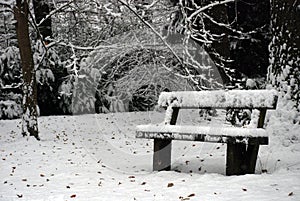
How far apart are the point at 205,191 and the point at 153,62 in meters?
7.28

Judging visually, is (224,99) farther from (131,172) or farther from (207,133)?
(131,172)

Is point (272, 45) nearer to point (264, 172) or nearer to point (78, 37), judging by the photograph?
point (264, 172)

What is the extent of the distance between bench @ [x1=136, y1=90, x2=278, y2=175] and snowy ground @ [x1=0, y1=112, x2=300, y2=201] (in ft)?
0.73

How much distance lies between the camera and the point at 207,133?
4.01m

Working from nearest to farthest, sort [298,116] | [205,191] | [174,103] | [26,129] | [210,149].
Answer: [205,191] → [298,116] → [174,103] → [210,149] → [26,129]

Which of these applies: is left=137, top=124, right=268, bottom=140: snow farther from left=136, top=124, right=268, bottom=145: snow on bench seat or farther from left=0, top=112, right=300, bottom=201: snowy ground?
left=0, top=112, right=300, bottom=201: snowy ground

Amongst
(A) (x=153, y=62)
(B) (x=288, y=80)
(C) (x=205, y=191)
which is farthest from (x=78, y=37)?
(C) (x=205, y=191)

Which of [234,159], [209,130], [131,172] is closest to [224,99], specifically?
[209,130]

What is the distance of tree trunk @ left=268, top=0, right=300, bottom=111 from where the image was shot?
4.60 metres

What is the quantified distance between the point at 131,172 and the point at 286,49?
8.69 ft

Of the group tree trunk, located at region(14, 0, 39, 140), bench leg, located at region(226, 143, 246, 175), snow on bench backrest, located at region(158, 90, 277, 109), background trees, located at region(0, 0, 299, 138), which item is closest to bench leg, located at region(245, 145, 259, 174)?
bench leg, located at region(226, 143, 246, 175)

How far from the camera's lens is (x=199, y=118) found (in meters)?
10.6

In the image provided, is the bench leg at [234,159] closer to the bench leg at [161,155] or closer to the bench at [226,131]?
the bench at [226,131]

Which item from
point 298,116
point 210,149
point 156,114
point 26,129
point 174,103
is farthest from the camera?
point 156,114
